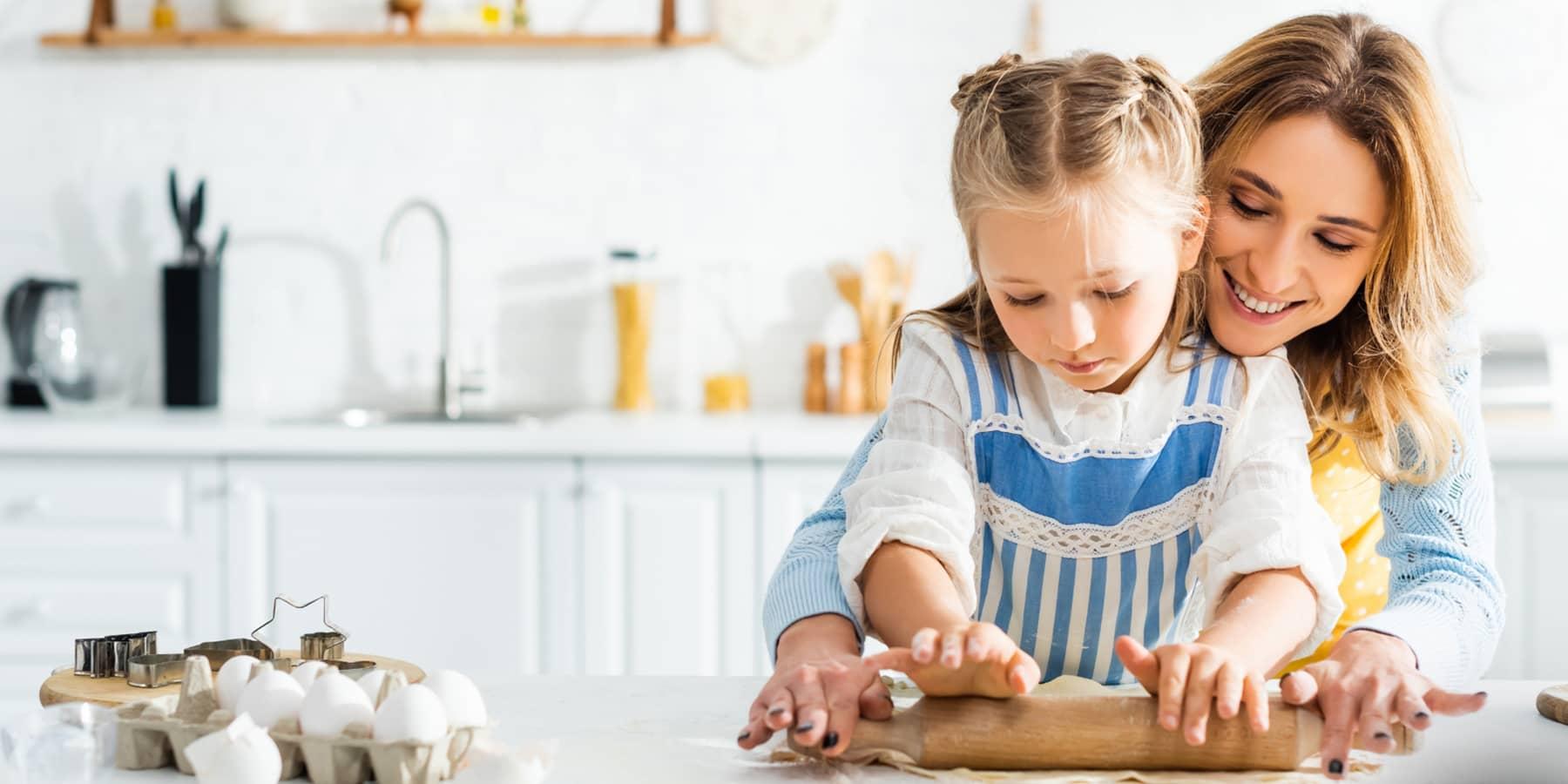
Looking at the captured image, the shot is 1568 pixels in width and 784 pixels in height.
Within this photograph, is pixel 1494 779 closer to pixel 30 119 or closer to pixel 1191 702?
pixel 1191 702

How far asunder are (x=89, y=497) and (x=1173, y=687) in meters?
2.52

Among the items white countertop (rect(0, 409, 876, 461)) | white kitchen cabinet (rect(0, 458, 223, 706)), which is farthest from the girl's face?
white kitchen cabinet (rect(0, 458, 223, 706))

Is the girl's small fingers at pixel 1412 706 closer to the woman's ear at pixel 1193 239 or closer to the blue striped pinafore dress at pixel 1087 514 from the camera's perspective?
the blue striped pinafore dress at pixel 1087 514

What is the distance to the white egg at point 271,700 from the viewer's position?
3.01 ft

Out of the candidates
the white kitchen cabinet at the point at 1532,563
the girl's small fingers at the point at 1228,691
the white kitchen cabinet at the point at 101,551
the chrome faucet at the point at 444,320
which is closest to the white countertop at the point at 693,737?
the girl's small fingers at the point at 1228,691

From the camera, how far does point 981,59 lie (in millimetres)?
3463

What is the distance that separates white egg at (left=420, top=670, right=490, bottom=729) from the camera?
3.05 ft

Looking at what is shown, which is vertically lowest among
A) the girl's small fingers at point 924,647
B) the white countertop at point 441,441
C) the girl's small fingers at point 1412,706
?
the girl's small fingers at point 1412,706

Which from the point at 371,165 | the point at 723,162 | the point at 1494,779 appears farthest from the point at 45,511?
the point at 1494,779

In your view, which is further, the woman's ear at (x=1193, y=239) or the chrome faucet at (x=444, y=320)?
the chrome faucet at (x=444, y=320)

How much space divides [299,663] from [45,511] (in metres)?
2.12

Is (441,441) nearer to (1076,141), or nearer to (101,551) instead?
(101,551)

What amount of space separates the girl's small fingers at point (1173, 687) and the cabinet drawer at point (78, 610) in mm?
2407

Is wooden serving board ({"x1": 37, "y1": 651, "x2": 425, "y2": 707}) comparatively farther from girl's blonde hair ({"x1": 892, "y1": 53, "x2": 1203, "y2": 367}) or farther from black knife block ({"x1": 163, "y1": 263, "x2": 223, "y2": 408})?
black knife block ({"x1": 163, "y1": 263, "x2": 223, "y2": 408})
